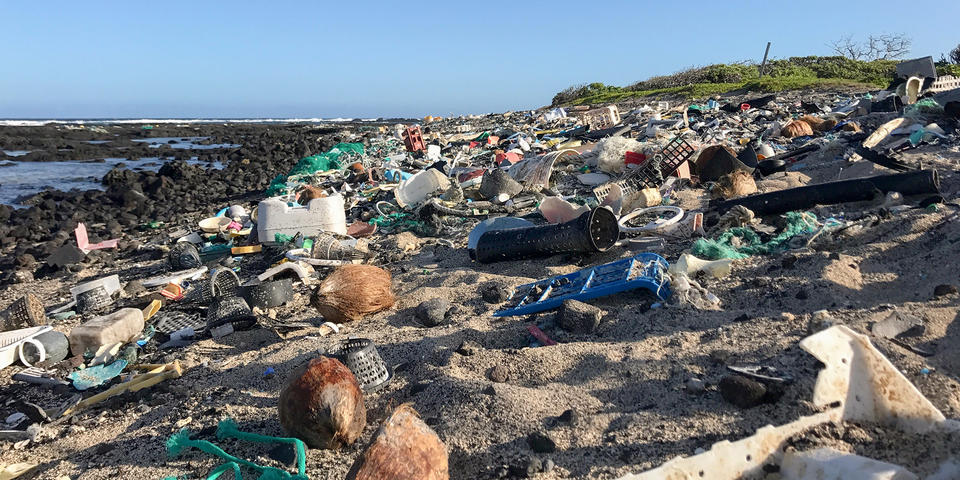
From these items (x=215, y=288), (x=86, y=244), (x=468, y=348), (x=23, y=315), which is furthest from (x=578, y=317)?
(x=86, y=244)

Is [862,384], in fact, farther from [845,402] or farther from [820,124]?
[820,124]

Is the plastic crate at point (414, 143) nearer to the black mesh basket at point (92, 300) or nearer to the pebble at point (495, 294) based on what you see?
the black mesh basket at point (92, 300)

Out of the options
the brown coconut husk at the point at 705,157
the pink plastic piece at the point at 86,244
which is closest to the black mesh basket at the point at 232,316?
the pink plastic piece at the point at 86,244

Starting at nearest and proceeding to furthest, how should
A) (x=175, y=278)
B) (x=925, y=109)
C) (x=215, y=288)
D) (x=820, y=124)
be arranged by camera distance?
1. (x=215, y=288)
2. (x=175, y=278)
3. (x=925, y=109)
4. (x=820, y=124)

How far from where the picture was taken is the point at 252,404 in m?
3.06

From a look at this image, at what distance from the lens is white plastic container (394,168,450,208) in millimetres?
7652

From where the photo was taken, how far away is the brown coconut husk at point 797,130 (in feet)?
30.3

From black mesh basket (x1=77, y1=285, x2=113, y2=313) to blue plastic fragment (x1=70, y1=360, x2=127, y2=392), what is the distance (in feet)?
5.63

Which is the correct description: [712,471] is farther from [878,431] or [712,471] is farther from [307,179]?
[307,179]

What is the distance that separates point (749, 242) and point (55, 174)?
64.3ft

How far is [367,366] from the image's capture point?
3105mm

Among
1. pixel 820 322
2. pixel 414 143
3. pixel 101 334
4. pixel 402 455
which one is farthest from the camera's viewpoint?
pixel 414 143

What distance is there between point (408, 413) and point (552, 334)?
4.28ft

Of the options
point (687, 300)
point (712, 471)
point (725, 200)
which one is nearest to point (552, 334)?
point (687, 300)
